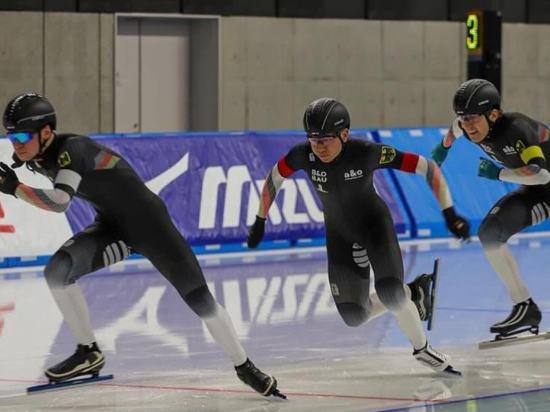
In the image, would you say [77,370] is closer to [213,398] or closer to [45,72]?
[213,398]

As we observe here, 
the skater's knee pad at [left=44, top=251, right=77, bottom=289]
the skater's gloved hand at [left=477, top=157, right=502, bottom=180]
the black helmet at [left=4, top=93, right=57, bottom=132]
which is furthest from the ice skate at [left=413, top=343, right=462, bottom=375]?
the black helmet at [left=4, top=93, right=57, bottom=132]

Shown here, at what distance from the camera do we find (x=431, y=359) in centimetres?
856

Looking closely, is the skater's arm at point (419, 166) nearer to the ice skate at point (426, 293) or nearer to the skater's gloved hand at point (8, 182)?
the ice skate at point (426, 293)

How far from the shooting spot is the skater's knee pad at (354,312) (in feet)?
28.9

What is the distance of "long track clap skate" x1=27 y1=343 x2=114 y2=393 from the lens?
823cm

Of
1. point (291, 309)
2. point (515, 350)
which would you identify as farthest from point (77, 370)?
point (291, 309)

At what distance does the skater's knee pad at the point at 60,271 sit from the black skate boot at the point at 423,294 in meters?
2.23

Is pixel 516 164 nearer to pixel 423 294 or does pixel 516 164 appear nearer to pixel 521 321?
pixel 521 321

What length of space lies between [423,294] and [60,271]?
7.81 feet

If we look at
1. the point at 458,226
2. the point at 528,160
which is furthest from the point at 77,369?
the point at 528,160

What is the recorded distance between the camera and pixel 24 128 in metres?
7.85

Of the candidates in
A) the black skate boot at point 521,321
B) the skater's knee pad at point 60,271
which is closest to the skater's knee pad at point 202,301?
the skater's knee pad at point 60,271

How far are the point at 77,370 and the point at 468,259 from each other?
26.9ft

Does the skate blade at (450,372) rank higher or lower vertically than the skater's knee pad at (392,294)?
lower
